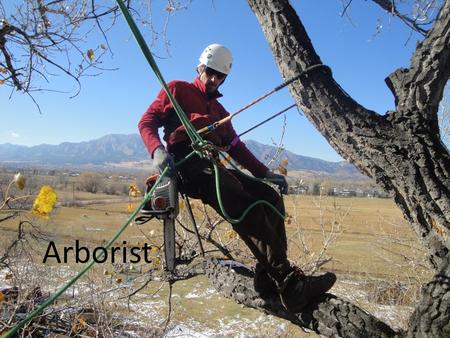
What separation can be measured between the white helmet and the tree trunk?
912 mm

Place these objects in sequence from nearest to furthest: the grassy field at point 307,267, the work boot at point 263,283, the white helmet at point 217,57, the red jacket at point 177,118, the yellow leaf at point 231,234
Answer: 1. the work boot at point 263,283
2. the red jacket at point 177,118
3. the white helmet at point 217,57
4. the yellow leaf at point 231,234
5. the grassy field at point 307,267

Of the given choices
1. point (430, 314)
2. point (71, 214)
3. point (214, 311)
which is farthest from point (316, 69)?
point (71, 214)

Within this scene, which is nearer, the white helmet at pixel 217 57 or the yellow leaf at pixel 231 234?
the white helmet at pixel 217 57

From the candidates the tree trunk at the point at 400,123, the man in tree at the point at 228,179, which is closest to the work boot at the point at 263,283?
the man in tree at the point at 228,179

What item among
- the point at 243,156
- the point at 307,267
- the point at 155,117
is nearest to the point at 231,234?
the point at 307,267

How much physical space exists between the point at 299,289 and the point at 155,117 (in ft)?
4.30

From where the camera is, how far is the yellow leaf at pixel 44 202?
3035mm

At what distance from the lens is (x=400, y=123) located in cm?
182

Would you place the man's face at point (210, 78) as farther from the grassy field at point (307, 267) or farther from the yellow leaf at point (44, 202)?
the grassy field at point (307, 267)

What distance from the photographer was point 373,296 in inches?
770

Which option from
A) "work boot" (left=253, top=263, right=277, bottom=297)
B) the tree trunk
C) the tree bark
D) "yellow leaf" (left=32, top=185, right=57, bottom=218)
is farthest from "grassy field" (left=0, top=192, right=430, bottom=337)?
the tree trunk

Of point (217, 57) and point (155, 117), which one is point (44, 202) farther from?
point (217, 57)

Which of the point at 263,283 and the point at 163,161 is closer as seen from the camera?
the point at 163,161

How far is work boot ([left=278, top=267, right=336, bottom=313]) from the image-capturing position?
2.23 m
